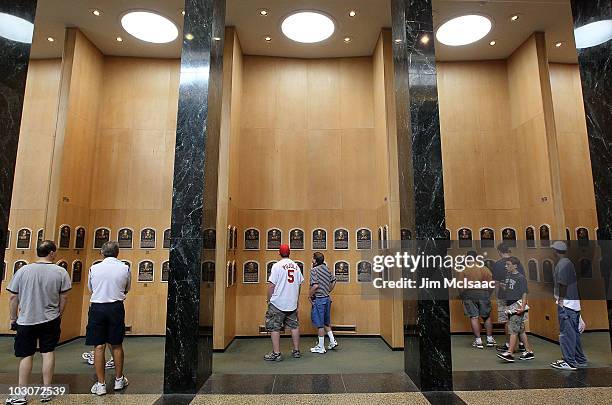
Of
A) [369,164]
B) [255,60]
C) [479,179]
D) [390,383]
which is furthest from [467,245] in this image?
[255,60]

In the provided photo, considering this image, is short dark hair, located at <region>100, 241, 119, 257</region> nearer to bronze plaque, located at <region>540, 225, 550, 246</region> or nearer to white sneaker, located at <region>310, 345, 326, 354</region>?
white sneaker, located at <region>310, 345, 326, 354</region>

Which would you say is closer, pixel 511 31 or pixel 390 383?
pixel 390 383

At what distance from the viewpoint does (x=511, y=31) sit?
27.1 feet

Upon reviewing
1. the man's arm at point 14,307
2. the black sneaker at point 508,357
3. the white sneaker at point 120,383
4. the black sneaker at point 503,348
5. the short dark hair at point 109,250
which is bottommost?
the black sneaker at point 503,348

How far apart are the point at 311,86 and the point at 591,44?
5.91 m

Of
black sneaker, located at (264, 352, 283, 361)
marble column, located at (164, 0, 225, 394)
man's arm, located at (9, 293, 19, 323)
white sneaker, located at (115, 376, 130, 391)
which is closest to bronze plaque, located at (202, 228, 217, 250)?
marble column, located at (164, 0, 225, 394)

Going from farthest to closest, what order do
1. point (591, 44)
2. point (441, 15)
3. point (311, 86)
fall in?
point (311, 86), point (441, 15), point (591, 44)

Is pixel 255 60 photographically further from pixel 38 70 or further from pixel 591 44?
pixel 591 44

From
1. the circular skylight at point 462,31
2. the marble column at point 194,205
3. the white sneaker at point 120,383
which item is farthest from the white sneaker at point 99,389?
the circular skylight at point 462,31

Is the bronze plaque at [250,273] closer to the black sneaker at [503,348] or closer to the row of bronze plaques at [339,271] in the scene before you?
the row of bronze plaques at [339,271]

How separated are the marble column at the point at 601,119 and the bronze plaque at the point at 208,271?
478cm

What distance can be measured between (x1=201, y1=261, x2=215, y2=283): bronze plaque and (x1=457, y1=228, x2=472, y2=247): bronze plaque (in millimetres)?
6096

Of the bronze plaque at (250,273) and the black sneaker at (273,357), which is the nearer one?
the black sneaker at (273,357)

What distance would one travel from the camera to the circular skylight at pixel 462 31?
8.38 m
